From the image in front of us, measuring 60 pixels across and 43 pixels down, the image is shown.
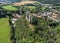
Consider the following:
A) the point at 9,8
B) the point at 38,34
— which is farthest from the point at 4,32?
the point at 9,8

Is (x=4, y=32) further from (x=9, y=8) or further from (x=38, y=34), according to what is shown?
(x=9, y=8)

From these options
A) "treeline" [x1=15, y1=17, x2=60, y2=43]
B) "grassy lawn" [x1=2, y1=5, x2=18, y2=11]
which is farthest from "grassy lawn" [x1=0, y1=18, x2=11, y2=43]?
"grassy lawn" [x1=2, y1=5, x2=18, y2=11]

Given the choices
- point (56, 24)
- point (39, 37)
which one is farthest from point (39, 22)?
point (39, 37)

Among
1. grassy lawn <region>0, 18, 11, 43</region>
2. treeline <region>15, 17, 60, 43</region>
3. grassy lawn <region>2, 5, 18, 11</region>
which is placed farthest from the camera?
grassy lawn <region>2, 5, 18, 11</region>

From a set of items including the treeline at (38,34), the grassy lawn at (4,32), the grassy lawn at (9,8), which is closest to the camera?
the treeline at (38,34)

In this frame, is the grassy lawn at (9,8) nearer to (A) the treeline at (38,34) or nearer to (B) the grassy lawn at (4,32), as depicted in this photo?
(B) the grassy lawn at (4,32)

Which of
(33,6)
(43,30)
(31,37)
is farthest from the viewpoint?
(33,6)

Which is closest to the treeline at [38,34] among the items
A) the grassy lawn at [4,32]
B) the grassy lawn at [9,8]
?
the grassy lawn at [4,32]

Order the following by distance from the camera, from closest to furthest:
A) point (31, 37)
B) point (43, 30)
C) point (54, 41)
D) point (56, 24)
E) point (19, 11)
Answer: point (54, 41), point (31, 37), point (43, 30), point (56, 24), point (19, 11)

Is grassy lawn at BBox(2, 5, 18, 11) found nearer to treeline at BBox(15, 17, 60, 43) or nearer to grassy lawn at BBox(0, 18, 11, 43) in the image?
grassy lawn at BBox(0, 18, 11, 43)

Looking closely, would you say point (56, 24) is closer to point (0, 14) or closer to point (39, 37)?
point (39, 37)

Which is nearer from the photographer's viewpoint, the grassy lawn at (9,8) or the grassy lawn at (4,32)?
the grassy lawn at (4,32)
